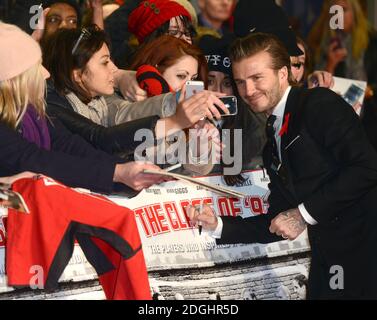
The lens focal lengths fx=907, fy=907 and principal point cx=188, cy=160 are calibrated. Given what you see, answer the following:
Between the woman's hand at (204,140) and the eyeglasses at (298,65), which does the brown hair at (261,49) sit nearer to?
the eyeglasses at (298,65)

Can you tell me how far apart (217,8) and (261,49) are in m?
0.77

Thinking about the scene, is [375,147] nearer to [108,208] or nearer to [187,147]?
[187,147]

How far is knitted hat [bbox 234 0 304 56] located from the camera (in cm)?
525

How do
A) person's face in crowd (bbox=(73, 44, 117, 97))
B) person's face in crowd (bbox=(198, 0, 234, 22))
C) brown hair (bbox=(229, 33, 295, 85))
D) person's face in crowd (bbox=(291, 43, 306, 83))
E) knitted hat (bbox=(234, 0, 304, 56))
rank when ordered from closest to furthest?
1. person's face in crowd (bbox=(73, 44, 117, 97))
2. brown hair (bbox=(229, 33, 295, 85))
3. knitted hat (bbox=(234, 0, 304, 56))
4. person's face in crowd (bbox=(291, 43, 306, 83))
5. person's face in crowd (bbox=(198, 0, 234, 22))

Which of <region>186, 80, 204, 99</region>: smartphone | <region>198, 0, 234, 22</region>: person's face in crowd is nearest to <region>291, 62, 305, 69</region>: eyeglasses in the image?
<region>198, 0, 234, 22</region>: person's face in crowd

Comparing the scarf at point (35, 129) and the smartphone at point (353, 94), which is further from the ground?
the scarf at point (35, 129)

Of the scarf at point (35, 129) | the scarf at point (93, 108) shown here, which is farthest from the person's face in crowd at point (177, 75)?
the scarf at point (35, 129)

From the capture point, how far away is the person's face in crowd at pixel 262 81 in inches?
196

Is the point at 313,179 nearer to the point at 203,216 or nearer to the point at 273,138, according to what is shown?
the point at 273,138

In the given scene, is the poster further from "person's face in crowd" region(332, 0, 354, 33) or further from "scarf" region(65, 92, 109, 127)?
"person's face in crowd" region(332, 0, 354, 33)

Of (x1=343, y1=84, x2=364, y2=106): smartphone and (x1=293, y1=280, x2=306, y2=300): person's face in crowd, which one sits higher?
(x1=343, y1=84, x2=364, y2=106): smartphone

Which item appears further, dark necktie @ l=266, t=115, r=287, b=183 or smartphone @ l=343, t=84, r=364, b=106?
smartphone @ l=343, t=84, r=364, b=106

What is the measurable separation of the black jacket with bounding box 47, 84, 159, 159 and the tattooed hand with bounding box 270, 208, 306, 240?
34.3 inches

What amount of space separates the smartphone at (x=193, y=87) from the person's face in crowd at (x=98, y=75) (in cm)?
42
